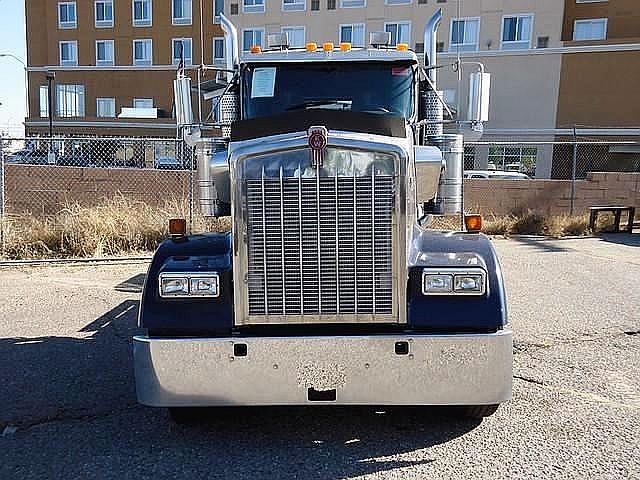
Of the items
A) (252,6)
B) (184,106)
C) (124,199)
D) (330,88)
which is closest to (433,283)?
(330,88)

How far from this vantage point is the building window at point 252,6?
152 ft

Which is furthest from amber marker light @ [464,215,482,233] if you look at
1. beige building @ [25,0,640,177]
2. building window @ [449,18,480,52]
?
building window @ [449,18,480,52]

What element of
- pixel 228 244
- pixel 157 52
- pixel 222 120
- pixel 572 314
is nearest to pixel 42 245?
pixel 222 120

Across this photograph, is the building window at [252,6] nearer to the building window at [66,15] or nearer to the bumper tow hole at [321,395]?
the building window at [66,15]

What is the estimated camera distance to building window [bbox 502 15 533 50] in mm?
41156

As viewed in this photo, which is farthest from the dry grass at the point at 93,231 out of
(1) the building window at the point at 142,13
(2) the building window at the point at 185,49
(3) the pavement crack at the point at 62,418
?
(1) the building window at the point at 142,13

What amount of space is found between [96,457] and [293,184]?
2.02m

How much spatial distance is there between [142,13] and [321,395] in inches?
2193

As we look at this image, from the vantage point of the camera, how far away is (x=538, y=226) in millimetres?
15242

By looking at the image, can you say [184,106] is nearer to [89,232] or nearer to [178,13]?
[89,232]

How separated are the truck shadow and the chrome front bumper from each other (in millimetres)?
378

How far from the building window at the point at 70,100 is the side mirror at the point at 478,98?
54.9m

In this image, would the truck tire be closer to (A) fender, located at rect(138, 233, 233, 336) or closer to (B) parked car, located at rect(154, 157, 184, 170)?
(A) fender, located at rect(138, 233, 233, 336)

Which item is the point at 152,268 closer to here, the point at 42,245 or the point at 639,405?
the point at 639,405
